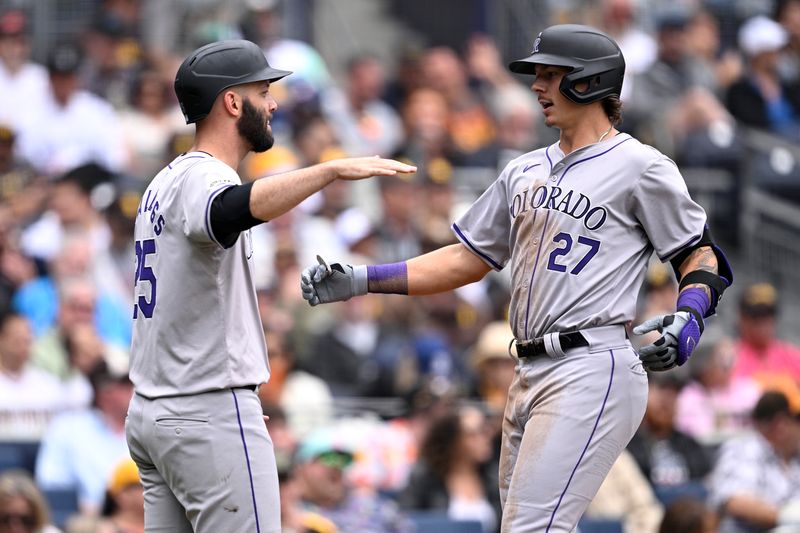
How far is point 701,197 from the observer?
43.1ft

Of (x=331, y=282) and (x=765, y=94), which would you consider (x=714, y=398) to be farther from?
(x=331, y=282)

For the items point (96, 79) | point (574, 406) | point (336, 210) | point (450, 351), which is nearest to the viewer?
point (574, 406)

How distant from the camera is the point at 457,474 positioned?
30.0ft

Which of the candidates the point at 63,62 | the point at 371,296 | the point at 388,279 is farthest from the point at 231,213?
the point at 63,62

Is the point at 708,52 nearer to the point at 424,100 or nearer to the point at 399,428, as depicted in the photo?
the point at 424,100

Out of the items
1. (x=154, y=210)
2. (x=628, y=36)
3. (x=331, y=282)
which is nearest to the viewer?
(x=154, y=210)

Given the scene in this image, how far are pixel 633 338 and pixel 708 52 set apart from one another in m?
6.10

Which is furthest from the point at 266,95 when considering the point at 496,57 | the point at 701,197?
the point at 496,57

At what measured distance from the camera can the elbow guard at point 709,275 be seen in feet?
18.0

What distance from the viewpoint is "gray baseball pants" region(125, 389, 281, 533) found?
532cm

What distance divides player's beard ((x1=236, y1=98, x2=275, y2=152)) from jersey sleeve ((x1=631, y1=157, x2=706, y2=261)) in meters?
1.32

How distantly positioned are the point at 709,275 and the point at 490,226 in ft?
2.87

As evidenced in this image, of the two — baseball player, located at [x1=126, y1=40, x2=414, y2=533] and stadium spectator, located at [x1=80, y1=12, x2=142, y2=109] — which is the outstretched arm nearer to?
baseball player, located at [x1=126, y1=40, x2=414, y2=533]

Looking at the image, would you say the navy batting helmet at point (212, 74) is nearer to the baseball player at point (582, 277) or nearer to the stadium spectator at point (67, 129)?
the baseball player at point (582, 277)
